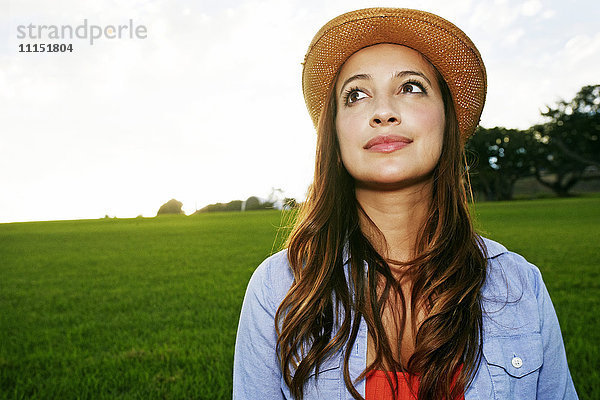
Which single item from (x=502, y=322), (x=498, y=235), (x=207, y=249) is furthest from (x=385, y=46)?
(x=498, y=235)

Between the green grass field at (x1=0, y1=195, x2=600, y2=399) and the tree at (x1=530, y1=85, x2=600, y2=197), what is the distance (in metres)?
30.6

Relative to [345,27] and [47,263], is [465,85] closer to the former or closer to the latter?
[345,27]

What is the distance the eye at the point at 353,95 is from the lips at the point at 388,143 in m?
0.23

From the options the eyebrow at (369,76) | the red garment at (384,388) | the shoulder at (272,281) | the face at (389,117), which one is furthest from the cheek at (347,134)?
the red garment at (384,388)

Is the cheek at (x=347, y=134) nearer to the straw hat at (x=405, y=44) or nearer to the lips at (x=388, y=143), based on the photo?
the lips at (x=388, y=143)

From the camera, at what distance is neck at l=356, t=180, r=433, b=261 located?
199cm

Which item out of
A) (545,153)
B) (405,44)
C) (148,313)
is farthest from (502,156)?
(405,44)

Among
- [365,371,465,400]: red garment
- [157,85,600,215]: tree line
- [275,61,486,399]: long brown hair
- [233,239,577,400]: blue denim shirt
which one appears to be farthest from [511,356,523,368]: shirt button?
[157,85,600,215]: tree line

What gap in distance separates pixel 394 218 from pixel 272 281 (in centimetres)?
61

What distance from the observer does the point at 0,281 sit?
377 inches

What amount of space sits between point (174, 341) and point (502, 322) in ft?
13.1

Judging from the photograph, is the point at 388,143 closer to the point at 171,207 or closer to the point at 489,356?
the point at 489,356

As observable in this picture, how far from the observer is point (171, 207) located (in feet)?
126

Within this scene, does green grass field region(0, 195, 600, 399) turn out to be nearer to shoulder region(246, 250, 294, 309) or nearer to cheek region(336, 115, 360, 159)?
cheek region(336, 115, 360, 159)
